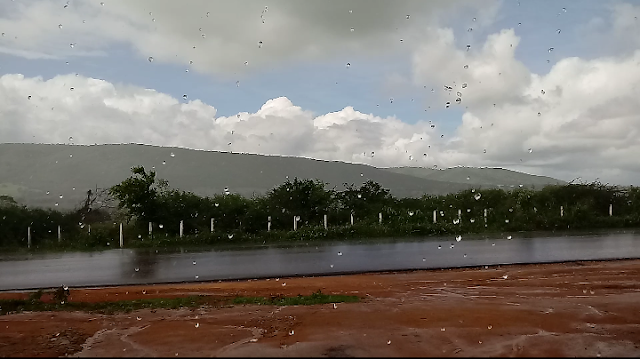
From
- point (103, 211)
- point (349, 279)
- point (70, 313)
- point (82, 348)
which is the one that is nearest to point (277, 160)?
point (103, 211)

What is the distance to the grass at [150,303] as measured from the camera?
28.4ft

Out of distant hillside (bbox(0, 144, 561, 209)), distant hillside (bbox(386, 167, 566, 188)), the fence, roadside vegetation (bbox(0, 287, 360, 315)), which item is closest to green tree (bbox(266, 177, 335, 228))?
the fence

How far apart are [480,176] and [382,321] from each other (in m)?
21.4

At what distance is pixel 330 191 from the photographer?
2522 cm

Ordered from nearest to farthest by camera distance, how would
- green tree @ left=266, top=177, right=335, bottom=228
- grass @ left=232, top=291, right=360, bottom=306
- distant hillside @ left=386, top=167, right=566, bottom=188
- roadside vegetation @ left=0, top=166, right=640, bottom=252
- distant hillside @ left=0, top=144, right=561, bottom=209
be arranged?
grass @ left=232, top=291, right=360, bottom=306
roadside vegetation @ left=0, top=166, right=640, bottom=252
green tree @ left=266, top=177, right=335, bottom=228
distant hillside @ left=0, top=144, right=561, bottom=209
distant hillside @ left=386, top=167, right=566, bottom=188

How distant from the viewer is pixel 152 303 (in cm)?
883

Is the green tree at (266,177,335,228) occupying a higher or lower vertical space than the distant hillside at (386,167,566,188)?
lower

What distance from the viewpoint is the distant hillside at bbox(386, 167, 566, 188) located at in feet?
85.4

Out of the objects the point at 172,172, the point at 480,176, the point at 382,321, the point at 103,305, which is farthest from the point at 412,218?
the point at 382,321

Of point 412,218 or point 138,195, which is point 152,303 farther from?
point 412,218

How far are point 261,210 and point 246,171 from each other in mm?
7279

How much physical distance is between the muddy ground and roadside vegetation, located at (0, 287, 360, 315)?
34cm

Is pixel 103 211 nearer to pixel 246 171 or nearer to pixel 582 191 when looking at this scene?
pixel 246 171

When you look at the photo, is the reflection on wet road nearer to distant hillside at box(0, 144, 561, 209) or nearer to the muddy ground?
the muddy ground
